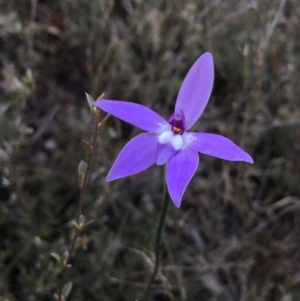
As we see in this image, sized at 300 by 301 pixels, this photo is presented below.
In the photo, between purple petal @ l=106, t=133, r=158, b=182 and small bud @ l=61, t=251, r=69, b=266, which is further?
small bud @ l=61, t=251, r=69, b=266

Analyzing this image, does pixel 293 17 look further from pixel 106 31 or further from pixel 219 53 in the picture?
pixel 106 31

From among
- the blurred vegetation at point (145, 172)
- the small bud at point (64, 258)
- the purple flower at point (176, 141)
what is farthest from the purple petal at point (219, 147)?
the blurred vegetation at point (145, 172)

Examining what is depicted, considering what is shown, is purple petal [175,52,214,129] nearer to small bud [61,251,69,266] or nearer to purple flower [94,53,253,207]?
purple flower [94,53,253,207]

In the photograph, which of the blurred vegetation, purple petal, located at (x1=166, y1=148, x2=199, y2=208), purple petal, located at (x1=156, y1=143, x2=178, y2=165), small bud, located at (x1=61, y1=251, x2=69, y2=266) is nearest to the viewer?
purple petal, located at (x1=166, y1=148, x2=199, y2=208)

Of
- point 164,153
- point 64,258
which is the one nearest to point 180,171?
point 164,153

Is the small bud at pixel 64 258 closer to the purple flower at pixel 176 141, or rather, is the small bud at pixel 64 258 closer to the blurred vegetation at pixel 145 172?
the purple flower at pixel 176 141

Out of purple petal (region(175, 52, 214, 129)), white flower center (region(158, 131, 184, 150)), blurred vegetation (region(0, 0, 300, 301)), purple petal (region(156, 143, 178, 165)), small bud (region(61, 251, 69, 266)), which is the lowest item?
small bud (region(61, 251, 69, 266))

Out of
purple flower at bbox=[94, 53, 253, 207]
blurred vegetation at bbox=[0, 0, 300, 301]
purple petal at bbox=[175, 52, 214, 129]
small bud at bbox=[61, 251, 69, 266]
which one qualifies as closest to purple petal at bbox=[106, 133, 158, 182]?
purple flower at bbox=[94, 53, 253, 207]

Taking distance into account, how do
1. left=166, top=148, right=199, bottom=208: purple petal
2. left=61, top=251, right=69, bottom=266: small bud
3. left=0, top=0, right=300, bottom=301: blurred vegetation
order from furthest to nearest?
left=0, top=0, right=300, bottom=301: blurred vegetation
left=61, top=251, right=69, bottom=266: small bud
left=166, top=148, right=199, bottom=208: purple petal
